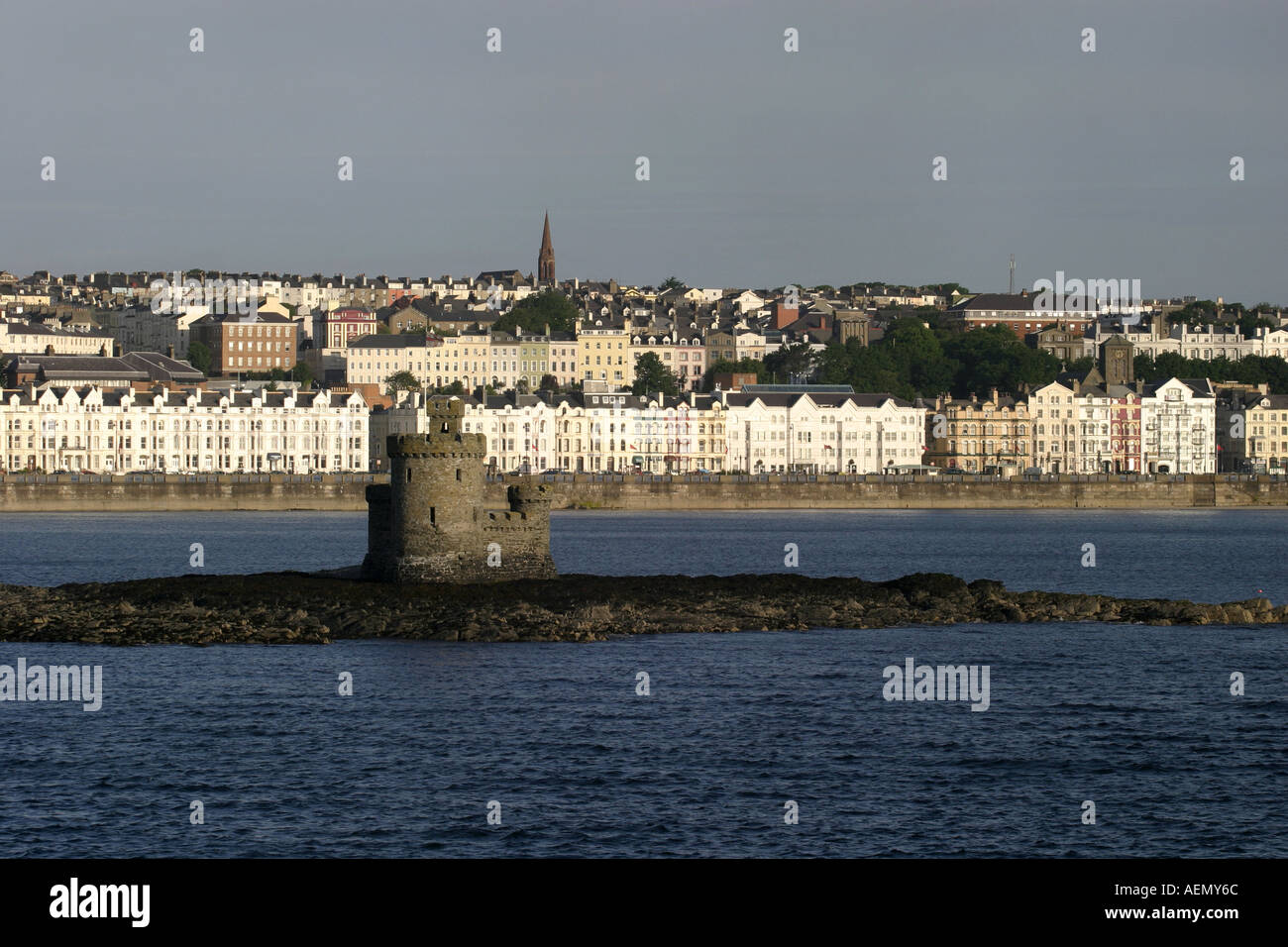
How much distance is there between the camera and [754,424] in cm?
14925

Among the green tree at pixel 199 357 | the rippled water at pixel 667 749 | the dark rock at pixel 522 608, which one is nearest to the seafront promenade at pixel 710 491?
the dark rock at pixel 522 608

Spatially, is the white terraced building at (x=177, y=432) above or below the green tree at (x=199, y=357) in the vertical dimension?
below

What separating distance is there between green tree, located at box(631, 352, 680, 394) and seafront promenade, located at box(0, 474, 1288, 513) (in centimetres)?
5036

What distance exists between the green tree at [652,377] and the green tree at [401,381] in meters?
20.0

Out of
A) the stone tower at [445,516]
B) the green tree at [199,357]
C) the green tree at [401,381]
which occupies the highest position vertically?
the green tree at [199,357]

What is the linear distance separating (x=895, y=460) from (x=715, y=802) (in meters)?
127

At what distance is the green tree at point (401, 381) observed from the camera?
174762mm

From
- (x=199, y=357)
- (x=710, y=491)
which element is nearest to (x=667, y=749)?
(x=710, y=491)

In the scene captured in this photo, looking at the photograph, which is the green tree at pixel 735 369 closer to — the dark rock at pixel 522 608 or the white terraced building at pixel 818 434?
the white terraced building at pixel 818 434

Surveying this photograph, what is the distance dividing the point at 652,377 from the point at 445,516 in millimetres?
140603

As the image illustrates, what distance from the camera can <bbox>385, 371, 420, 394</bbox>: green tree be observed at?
573ft

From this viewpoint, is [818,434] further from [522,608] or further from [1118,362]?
[522,608]
